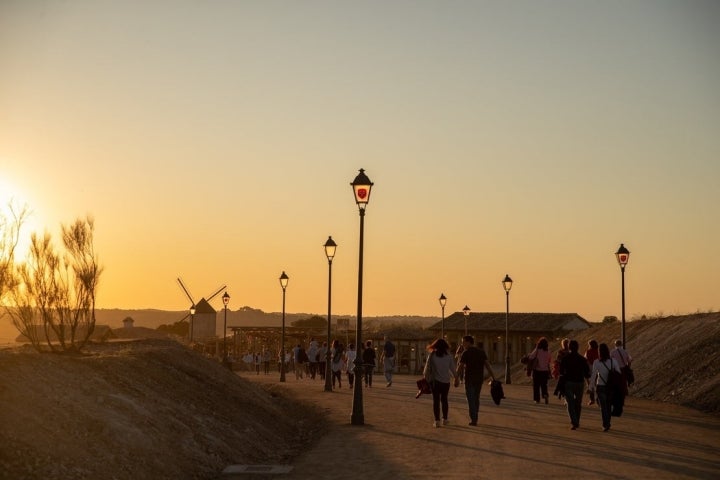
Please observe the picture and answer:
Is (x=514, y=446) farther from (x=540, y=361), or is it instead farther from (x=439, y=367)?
(x=540, y=361)

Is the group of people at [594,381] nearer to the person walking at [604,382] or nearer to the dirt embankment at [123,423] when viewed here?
the person walking at [604,382]

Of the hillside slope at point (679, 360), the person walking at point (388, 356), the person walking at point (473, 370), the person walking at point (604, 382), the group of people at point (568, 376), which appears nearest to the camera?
the person walking at point (604, 382)

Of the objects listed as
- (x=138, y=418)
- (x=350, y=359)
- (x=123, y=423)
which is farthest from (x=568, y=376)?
(x=350, y=359)

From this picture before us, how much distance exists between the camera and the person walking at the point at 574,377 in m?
18.3

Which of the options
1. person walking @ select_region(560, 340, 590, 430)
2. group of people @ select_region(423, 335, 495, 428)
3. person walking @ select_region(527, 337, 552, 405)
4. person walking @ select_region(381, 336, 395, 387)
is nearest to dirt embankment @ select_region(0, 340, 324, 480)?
group of people @ select_region(423, 335, 495, 428)

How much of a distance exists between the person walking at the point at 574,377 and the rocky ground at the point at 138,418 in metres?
5.26

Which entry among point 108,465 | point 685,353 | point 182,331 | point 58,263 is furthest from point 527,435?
point 182,331

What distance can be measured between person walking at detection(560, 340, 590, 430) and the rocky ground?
17.3ft

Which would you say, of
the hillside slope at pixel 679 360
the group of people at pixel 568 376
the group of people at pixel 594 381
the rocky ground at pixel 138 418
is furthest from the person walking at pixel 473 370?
the hillside slope at pixel 679 360

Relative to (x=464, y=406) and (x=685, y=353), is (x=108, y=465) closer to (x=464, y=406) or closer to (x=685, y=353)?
(x=464, y=406)

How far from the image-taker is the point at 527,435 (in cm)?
1750

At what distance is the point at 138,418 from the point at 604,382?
936 cm

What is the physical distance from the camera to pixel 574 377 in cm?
1830

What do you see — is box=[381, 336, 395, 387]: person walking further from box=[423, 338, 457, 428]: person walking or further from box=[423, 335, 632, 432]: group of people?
box=[423, 338, 457, 428]: person walking
